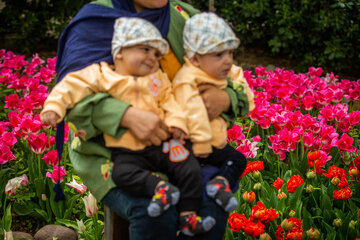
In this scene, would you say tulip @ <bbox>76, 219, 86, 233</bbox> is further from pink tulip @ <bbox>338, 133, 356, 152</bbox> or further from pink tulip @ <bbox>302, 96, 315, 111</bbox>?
pink tulip @ <bbox>302, 96, 315, 111</bbox>

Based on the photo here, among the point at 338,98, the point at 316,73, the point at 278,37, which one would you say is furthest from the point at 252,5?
the point at 338,98

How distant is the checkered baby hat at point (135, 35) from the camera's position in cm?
179

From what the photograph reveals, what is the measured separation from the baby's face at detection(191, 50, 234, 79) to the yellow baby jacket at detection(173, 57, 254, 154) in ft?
0.07

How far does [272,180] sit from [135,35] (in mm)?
1752

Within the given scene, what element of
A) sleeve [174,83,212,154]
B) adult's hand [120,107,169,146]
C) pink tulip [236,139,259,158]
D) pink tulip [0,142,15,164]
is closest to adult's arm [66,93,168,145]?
adult's hand [120,107,169,146]

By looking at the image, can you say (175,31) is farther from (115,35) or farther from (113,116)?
(113,116)

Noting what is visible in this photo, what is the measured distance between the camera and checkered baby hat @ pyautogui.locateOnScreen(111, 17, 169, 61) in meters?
1.79

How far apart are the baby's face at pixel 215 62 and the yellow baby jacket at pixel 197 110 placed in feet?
0.07

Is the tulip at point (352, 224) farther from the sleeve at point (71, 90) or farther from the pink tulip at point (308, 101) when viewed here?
the sleeve at point (71, 90)

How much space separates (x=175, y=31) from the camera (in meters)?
2.12

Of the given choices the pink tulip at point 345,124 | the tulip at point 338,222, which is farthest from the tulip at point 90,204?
the pink tulip at point 345,124

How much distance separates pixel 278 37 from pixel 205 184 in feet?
14.9

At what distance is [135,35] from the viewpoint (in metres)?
1.79

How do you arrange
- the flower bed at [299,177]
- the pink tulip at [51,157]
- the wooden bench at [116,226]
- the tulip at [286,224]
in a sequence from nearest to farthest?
the wooden bench at [116,226], the tulip at [286,224], the flower bed at [299,177], the pink tulip at [51,157]
